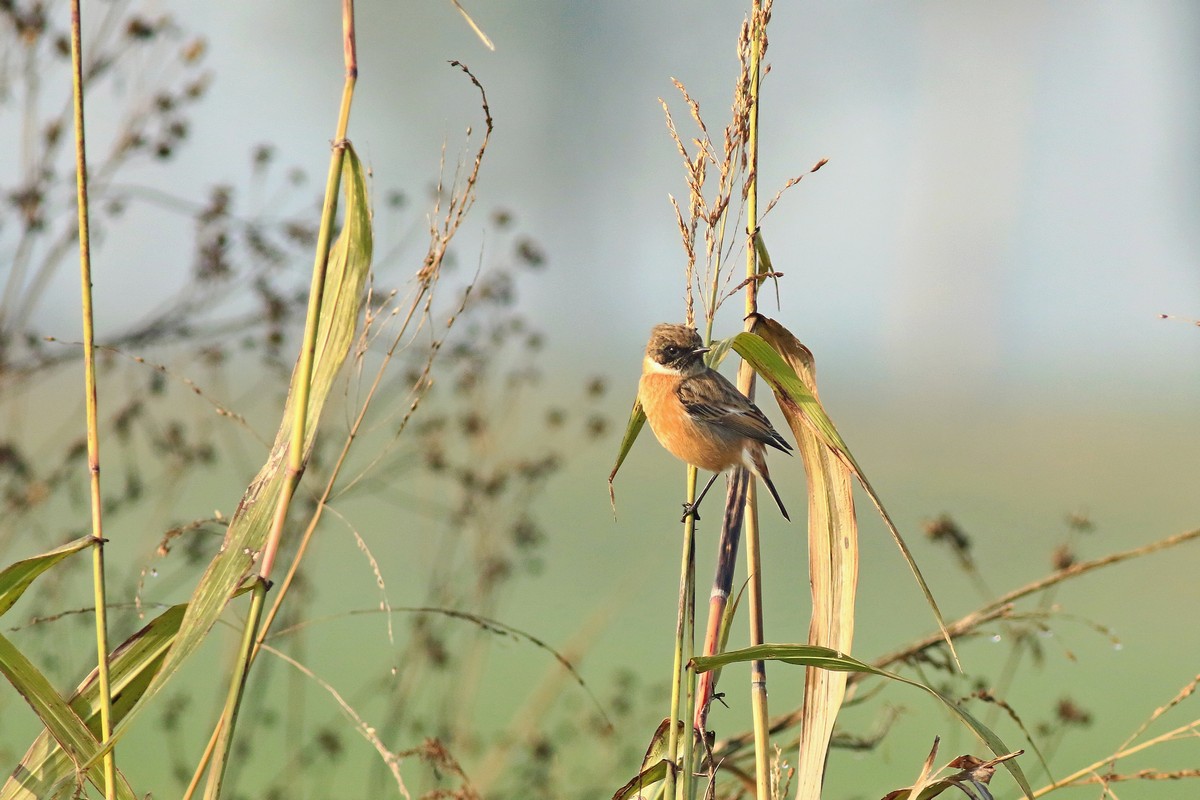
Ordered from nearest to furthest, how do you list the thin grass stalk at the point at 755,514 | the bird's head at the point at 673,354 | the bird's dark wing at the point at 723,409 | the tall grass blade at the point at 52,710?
1. the tall grass blade at the point at 52,710
2. the thin grass stalk at the point at 755,514
3. the bird's dark wing at the point at 723,409
4. the bird's head at the point at 673,354

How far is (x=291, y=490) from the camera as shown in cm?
123

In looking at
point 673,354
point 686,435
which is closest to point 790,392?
point 686,435

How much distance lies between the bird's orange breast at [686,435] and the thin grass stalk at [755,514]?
0.62 metres

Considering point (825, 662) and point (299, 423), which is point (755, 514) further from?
point (299, 423)

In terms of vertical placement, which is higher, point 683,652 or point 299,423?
point 299,423

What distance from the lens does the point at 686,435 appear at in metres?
2.29

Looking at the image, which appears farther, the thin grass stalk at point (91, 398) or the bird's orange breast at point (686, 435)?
the bird's orange breast at point (686, 435)

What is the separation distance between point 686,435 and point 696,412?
0.47 ft

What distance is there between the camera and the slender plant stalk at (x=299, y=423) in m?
1.18

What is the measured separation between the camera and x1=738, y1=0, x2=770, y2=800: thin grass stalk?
4.81ft

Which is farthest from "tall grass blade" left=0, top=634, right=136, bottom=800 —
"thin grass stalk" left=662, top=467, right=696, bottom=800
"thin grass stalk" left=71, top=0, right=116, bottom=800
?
"thin grass stalk" left=662, top=467, right=696, bottom=800

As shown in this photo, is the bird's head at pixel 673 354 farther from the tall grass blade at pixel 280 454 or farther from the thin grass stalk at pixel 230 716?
the thin grass stalk at pixel 230 716

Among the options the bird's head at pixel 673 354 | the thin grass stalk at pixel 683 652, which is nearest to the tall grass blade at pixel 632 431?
the thin grass stalk at pixel 683 652

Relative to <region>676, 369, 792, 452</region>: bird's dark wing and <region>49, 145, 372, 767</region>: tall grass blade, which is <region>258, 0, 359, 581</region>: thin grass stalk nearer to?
<region>49, 145, 372, 767</region>: tall grass blade
